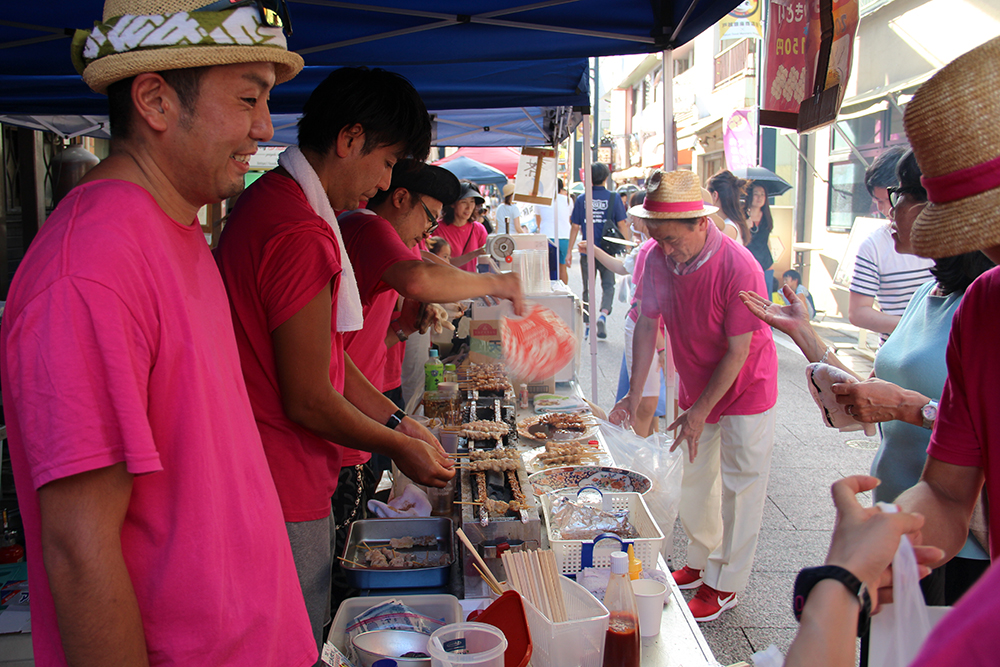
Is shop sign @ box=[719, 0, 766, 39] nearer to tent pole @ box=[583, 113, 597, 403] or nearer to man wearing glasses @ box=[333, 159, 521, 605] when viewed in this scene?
tent pole @ box=[583, 113, 597, 403]

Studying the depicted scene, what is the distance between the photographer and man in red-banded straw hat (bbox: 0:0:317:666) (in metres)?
0.92

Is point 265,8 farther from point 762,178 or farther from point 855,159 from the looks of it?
point 855,159

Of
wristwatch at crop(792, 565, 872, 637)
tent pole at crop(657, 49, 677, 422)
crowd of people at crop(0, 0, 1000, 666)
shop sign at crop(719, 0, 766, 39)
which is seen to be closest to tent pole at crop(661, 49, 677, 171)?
tent pole at crop(657, 49, 677, 422)

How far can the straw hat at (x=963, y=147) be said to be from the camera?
0.99m

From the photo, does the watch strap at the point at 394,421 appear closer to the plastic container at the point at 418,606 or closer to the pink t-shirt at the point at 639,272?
the plastic container at the point at 418,606

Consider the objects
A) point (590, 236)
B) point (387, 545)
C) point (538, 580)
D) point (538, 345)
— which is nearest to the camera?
point (538, 580)

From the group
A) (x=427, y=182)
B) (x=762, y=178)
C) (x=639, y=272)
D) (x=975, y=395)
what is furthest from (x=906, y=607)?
(x=762, y=178)

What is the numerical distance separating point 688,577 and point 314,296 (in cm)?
294

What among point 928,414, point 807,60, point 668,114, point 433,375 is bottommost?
point 433,375

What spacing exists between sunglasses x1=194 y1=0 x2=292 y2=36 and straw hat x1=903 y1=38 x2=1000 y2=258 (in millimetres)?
1077

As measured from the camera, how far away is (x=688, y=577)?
374 centimetres

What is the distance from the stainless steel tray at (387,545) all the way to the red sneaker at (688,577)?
1963mm

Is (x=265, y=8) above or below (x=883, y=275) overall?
above

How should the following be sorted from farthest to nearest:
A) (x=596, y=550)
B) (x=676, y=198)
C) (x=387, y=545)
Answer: (x=676, y=198), (x=387, y=545), (x=596, y=550)
